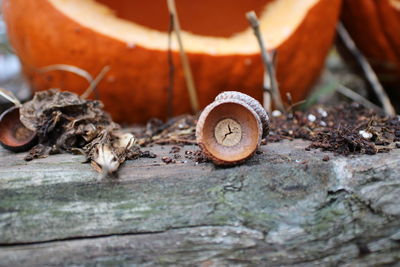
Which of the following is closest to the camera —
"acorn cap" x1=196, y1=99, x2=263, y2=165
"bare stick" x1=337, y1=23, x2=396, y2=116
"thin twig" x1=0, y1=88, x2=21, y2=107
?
"acorn cap" x1=196, y1=99, x2=263, y2=165

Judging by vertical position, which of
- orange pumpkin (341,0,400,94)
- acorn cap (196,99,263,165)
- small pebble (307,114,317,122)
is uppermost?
orange pumpkin (341,0,400,94)

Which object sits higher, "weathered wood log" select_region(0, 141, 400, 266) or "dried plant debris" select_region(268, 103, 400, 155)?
"dried plant debris" select_region(268, 103, 400, 155)

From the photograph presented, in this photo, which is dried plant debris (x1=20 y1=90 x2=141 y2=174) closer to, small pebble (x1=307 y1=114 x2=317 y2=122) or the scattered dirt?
the scattered dirt

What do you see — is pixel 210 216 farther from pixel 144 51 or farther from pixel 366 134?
pixel 144 51

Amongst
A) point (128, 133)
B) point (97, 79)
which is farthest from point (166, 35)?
point (128, 133)

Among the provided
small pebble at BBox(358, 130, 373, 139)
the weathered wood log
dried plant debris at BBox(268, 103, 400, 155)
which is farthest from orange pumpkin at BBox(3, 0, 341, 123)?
the weathered wood log

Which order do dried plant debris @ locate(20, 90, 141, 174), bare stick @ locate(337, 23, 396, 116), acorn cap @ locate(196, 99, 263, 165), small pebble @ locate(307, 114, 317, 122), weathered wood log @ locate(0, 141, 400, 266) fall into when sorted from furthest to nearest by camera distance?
bare stick @ locate(337, 23, 396, 116) < small pebble @ locate(307, 114, 317, 122) < dried plant debris @ locate(20, 90, 141, 174) < acorn cap @ locate(196, 99, 263, 165) < weathered wood log @ locate(0, 141, 400, 266)

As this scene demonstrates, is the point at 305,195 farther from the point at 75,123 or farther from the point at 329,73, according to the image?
the point at 329,73
